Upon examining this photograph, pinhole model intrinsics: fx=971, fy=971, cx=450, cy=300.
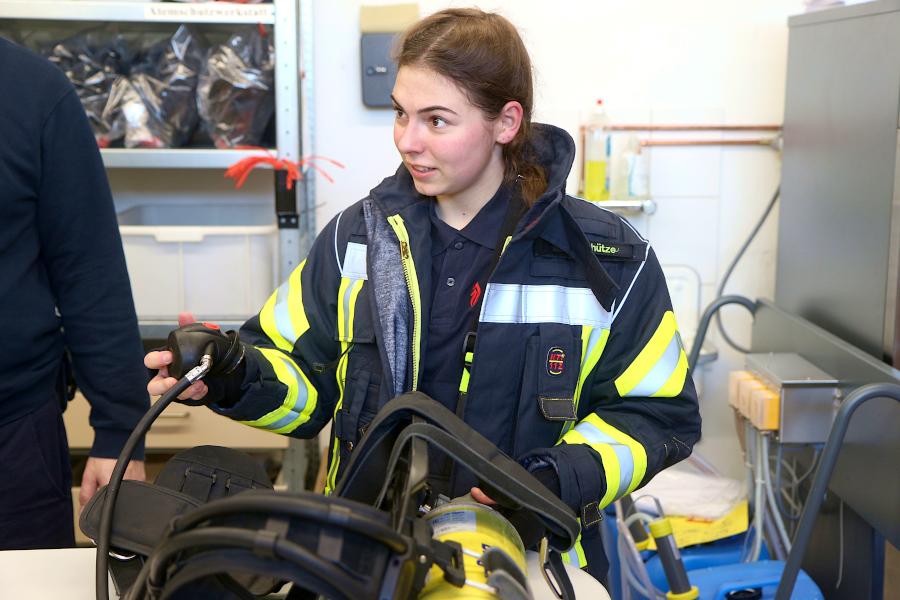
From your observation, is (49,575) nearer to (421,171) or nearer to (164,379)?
(164,379)

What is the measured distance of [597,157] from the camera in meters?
2.51

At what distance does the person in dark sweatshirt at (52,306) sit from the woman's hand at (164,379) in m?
0.40

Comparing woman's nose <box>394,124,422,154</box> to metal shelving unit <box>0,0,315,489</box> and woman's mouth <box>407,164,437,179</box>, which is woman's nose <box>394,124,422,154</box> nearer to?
woman's mouth <box>407,164,437,179</box>

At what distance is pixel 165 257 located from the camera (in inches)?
89.6

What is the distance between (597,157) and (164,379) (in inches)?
65.7

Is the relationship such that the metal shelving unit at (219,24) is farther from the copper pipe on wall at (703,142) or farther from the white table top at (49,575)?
the white table top at (49,575)

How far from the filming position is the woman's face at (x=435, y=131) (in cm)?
130

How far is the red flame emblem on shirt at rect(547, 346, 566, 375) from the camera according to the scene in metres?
1.25

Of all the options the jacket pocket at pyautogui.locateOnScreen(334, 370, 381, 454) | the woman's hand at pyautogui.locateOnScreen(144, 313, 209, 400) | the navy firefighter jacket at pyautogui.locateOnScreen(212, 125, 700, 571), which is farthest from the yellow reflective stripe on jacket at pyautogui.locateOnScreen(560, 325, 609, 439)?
the woman's hand at pyautogui.locateOnScreen(144, 313, 209, 400)

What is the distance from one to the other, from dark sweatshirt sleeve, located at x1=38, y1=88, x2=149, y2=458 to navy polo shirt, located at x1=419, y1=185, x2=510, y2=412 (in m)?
0.51

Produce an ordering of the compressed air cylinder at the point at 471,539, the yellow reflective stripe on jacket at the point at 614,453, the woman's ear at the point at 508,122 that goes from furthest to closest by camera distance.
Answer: the woman's ear at the point at 508,122, the yellow reflective stripe on jacket at the point at 614,453, the compressed air cylinder at the point at 471,539

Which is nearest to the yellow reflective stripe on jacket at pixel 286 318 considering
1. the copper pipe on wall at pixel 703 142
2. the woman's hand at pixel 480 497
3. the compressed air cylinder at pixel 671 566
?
the woman's hand at pixel 480 497

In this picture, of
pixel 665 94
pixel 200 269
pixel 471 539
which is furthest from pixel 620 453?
pixel 665 94

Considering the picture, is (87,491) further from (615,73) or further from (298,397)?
(615,73)
